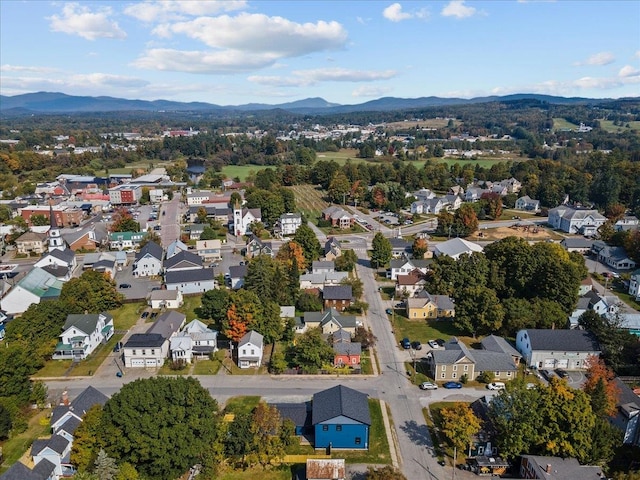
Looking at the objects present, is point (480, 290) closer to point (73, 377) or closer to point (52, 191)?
point (73, 377)

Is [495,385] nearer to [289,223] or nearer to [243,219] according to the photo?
[289,223]

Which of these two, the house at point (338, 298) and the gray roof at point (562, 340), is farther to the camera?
the house at point (338, 298)

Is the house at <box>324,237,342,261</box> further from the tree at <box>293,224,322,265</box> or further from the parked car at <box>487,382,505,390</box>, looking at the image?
the parked car at <box>487,382,505,390</box>

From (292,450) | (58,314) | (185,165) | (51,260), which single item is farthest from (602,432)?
(185,165)

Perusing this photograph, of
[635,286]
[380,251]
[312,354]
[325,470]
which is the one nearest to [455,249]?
[380,251]

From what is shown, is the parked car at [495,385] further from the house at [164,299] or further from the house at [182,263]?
the house at [182,263]

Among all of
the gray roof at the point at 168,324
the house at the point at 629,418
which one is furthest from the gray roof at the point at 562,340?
the gray roof at the point at 168,324

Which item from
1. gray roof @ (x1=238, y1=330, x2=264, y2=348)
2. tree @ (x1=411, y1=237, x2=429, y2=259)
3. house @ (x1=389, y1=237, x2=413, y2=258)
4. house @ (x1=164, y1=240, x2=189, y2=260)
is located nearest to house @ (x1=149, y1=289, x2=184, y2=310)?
house @ (x1=164, y1=240, x2=189, y2=260)
